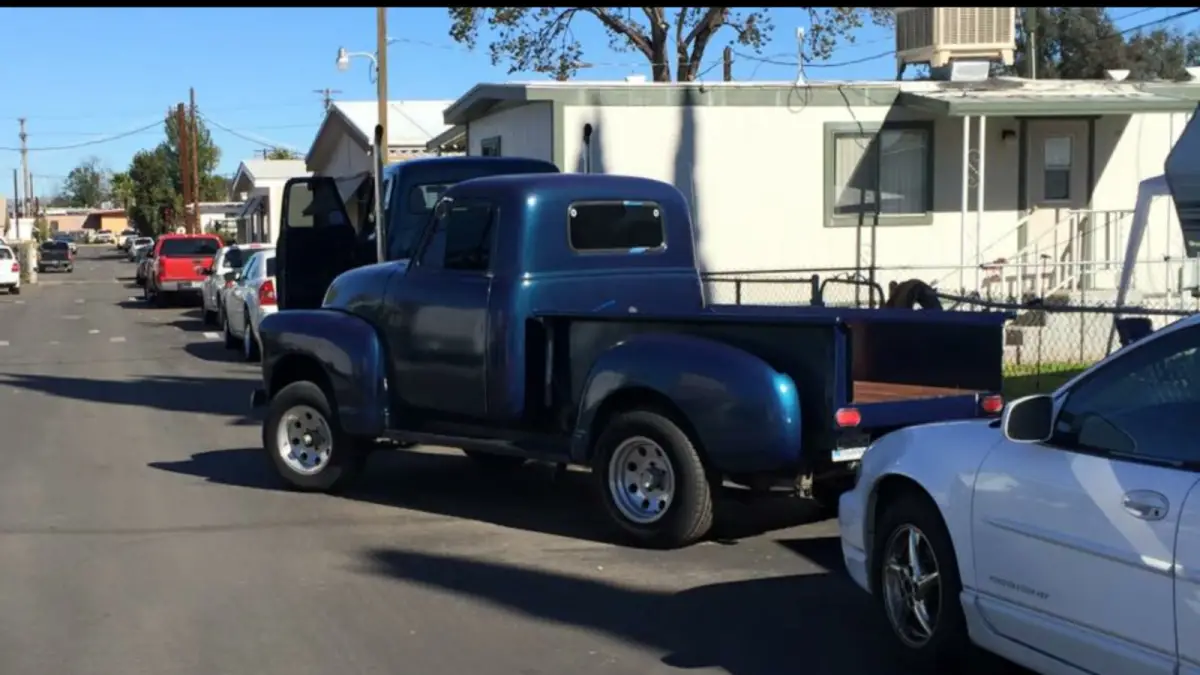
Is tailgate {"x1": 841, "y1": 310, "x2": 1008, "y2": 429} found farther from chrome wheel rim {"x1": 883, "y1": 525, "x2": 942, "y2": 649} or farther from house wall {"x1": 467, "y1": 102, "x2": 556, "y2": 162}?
house wall {"x1": 467, "y1": 102, "x2": 556, "y2": 162}

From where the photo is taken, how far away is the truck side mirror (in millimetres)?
5309

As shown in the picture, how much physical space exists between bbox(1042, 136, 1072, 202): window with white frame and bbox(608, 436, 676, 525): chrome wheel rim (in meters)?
14.0

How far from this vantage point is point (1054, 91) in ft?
65.4

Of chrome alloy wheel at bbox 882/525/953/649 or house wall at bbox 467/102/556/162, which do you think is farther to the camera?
house wall at bbox 467/102/556/162

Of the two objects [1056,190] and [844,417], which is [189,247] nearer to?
[1056,190]

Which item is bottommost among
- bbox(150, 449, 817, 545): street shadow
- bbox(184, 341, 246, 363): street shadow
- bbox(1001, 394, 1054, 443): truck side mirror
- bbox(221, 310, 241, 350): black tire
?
bbox(150, 449, 817, 545): street shadow

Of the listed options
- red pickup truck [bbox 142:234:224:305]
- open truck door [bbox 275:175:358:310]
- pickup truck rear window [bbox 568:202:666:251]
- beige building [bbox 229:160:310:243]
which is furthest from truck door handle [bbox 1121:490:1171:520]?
beige building [bbox 229:160:310:243]

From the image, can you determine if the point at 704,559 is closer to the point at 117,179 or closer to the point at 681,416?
the point at 681,416

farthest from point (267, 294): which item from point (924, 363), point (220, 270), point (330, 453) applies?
point (924, 363)

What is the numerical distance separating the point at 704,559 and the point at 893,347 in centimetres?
176

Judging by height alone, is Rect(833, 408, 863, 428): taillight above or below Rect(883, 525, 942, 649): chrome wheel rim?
above

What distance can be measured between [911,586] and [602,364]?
2.95 meters

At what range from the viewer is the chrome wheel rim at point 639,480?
8438 millimetres

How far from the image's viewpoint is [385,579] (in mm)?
7863
